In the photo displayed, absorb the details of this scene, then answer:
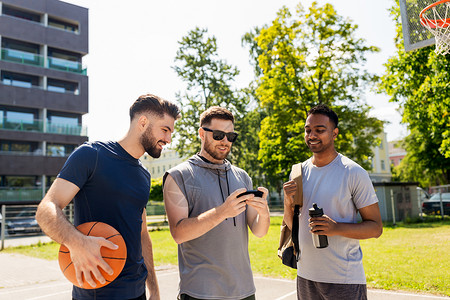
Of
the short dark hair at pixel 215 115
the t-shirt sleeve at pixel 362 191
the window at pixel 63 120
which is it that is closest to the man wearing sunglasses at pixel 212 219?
the short dark hair at pixel 215 115

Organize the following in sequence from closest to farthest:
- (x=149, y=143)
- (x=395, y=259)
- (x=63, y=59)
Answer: (x=149, y=143) < (x=395, y=259) < (x=63, y=59)

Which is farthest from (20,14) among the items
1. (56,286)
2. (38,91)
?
(56,286)

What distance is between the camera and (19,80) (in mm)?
35625

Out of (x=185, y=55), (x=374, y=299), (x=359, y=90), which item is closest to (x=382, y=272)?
(x=374, y=299)

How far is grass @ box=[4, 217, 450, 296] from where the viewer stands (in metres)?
6.97

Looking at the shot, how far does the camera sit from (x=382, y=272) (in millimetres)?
7895

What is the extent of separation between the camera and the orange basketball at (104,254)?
2.30 metres

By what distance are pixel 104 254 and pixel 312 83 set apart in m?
23.8

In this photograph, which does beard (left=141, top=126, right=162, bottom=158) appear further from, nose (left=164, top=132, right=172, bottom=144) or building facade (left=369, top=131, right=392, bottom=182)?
building facade (left=369, top=131, right=392, bottom=182)

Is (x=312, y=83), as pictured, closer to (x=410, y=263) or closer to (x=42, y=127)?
(x=410, y=263)

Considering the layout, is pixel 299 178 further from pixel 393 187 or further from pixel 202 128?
pixel 393 187

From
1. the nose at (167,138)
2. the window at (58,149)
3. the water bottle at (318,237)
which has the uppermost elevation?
the window at (58,149)

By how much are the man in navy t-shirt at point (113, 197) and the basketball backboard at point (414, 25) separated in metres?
7.55

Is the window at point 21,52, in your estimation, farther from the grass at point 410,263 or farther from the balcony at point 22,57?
the grass at point 410,263
